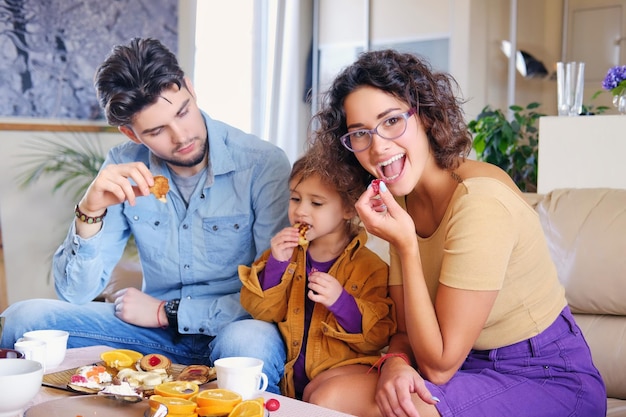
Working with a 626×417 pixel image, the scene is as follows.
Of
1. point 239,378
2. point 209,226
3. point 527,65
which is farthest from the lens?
point 527,65

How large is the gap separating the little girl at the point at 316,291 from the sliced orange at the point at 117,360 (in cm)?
40

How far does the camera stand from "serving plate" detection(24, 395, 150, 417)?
4.29 feet

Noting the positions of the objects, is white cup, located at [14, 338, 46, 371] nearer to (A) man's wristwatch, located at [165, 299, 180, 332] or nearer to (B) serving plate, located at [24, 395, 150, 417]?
(B) serving plate, located at [24, 395, 150, 417]

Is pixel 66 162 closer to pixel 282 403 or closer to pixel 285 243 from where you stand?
pixel 285 243

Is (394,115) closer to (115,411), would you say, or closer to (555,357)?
(555,357)

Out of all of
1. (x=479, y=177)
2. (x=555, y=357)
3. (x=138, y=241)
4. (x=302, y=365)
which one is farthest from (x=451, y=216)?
(x=138, y=241)

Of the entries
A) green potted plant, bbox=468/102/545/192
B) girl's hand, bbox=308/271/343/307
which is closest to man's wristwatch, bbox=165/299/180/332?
girl's hand, bbox=308/271/343/307

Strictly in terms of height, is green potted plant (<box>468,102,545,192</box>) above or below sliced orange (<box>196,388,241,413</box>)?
above

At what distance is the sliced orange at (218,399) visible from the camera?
1.29 m

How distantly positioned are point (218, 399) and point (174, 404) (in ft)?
0.25

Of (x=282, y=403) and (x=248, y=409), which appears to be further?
Result: (x=282, y=403)

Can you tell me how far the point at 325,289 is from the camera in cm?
177

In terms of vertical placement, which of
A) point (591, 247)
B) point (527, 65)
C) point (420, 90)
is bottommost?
point (591, 247)

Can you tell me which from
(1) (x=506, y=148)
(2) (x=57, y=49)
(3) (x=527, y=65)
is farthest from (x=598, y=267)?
(3) (x=527, y=65)
